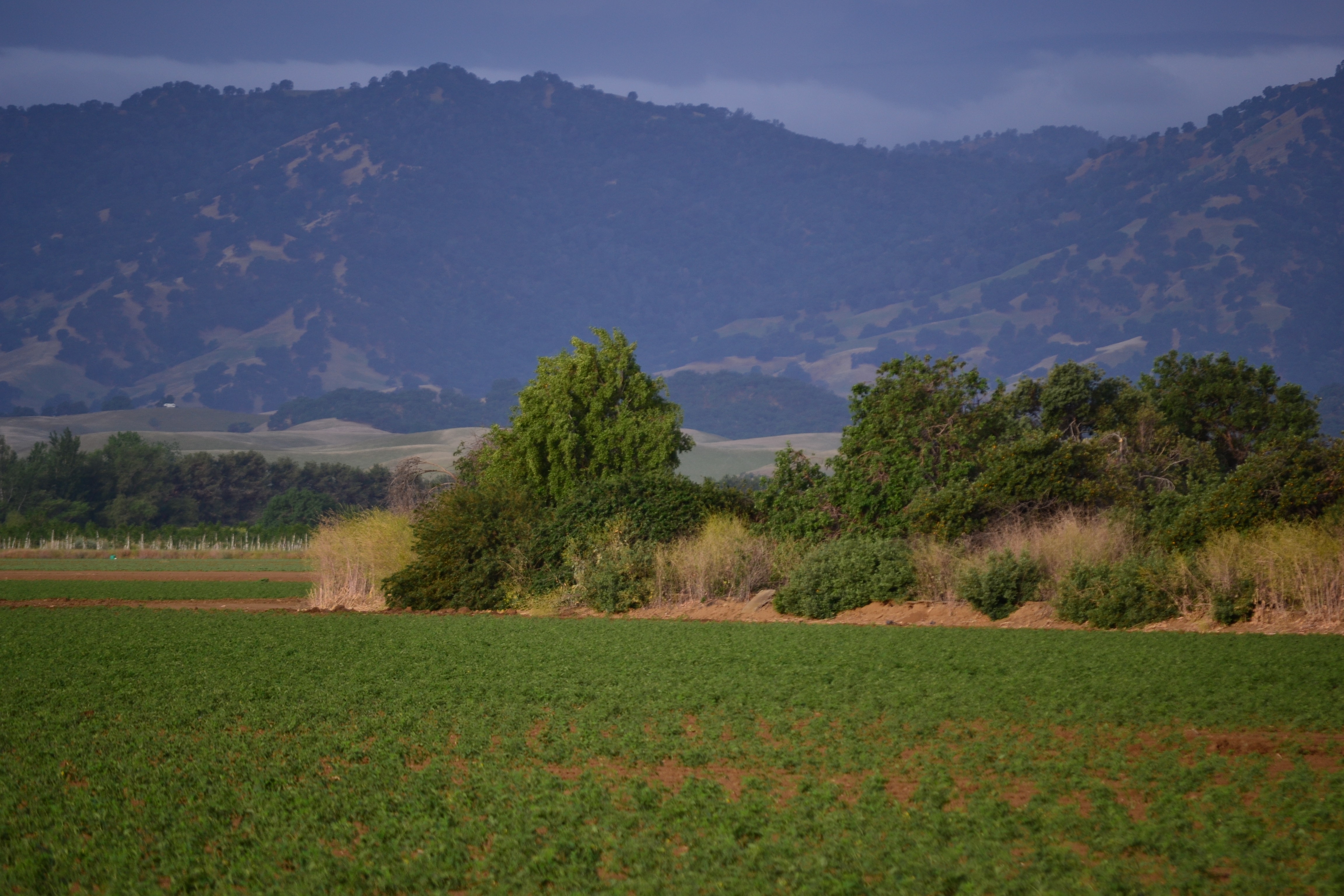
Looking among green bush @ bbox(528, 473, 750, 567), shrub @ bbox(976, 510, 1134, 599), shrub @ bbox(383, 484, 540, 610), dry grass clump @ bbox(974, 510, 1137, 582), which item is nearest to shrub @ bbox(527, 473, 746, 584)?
green bush @ bbox(528, 473, 750, 567)

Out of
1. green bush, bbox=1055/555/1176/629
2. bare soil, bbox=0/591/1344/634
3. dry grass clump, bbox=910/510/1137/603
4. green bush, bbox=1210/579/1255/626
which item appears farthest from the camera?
dry grass clump, bbox=910/510/1137/603

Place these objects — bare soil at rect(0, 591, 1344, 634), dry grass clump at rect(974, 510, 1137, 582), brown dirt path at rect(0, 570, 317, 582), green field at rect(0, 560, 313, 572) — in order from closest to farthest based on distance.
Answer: bare soil at rect(0, 591, 1344, 634) < dry grass clump at rect(974, 510, 1137, 582) < brown dirt path at rect(0, 570, 317, 582) < green field at rect(0, 560, 313, 572)

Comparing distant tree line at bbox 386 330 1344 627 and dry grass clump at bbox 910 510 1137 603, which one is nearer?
distant tree line at bbox 386 330 1344 627

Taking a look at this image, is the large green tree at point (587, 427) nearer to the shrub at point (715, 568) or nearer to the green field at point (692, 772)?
the shrub at point (715, 568)

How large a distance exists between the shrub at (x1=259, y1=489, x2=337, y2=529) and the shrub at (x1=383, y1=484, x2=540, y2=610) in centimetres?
6813

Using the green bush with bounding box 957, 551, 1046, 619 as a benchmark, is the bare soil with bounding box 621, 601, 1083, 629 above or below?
below

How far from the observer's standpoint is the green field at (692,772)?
812cm

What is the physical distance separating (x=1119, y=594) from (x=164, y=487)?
349 feet

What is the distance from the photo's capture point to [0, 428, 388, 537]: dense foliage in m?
101

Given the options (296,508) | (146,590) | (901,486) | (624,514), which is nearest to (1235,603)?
(901,486)

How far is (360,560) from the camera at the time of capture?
33031 mm

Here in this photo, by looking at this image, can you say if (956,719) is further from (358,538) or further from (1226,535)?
(358,538)

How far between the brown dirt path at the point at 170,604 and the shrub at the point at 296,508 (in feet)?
207

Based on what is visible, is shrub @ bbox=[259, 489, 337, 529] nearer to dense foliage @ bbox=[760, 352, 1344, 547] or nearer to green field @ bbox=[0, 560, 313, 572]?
green field @ bbox=[0, 560, 313, 572]
